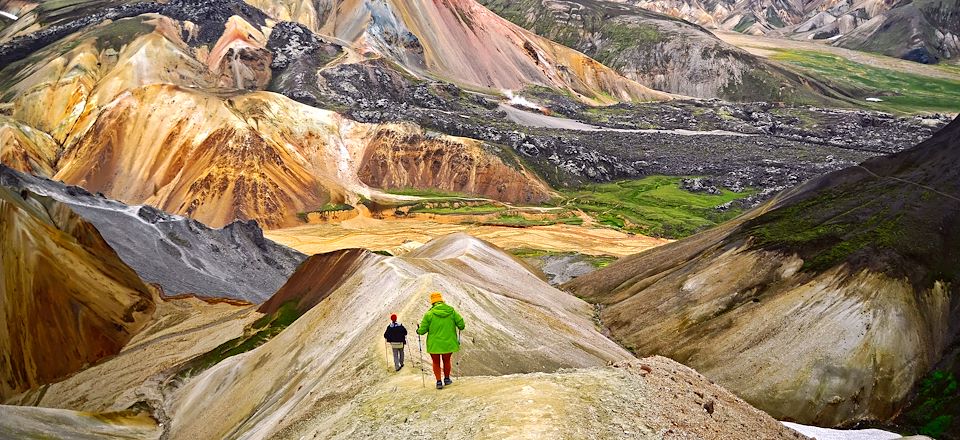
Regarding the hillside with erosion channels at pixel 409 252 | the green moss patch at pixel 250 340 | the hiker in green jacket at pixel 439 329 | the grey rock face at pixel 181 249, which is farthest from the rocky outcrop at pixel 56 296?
the hiker in green jacket at pixel 439 329

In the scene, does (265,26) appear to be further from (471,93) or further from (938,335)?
(938,335)

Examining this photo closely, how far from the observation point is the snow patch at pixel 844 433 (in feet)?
93.0

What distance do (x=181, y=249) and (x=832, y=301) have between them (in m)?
44.3

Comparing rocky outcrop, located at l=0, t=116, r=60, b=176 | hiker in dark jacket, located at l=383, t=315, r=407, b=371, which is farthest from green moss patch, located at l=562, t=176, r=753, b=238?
rocky outcrop, located at l=0, t=116, r=60, b=176

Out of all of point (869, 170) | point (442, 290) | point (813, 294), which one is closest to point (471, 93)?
point (869, 170)

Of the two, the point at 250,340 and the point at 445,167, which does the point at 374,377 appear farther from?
the point at 445,167

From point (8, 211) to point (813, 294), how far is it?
4348cm

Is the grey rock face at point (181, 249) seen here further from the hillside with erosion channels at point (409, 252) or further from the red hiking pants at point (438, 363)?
the red hiking pants at point (438, 363)

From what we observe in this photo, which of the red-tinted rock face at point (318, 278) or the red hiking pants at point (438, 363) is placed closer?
the red hiking pants at point (438, 363)

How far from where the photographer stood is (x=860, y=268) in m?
36.1

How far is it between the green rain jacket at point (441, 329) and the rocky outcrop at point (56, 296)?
27.9 m

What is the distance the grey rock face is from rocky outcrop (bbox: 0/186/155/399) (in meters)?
4.09

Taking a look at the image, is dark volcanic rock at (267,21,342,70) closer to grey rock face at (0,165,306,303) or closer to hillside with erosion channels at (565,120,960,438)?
grey rock face at (0,165,306,303)

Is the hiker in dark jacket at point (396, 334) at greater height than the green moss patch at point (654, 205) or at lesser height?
greater
